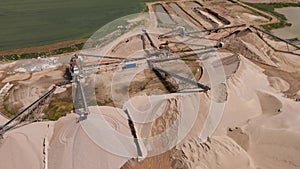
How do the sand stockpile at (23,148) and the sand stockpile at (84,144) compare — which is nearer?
the sand stockpile at (84,144)

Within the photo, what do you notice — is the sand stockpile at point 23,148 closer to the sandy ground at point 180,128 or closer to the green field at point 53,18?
the sandy ground at point 180,128

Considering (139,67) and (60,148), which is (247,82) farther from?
(60,148)

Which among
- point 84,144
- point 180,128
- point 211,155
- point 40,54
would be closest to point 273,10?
point 40,54

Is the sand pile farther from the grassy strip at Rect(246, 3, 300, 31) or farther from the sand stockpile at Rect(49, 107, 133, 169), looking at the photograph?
the sand stockpile at Rect(49, 107, 133, 169)

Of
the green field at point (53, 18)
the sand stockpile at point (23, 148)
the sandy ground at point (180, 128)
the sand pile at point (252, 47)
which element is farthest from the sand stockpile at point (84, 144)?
the green field at point (53, 18)

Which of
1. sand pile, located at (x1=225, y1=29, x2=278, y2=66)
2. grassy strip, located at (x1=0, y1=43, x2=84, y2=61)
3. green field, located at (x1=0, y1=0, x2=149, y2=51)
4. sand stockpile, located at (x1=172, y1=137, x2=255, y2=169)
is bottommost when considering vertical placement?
sand stockpile, located at (x1=172, y1=137, x2=255, y2=169)

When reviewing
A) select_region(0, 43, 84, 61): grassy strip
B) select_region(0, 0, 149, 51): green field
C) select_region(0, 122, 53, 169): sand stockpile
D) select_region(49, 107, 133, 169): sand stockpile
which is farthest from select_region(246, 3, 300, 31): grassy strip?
select_region(0, 122, 53, 169): sand stockpile

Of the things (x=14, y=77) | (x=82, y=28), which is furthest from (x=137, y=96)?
(x=82, y=28)

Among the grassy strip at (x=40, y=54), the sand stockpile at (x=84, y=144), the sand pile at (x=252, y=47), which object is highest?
the grassy strip at (x=40, y=54)
